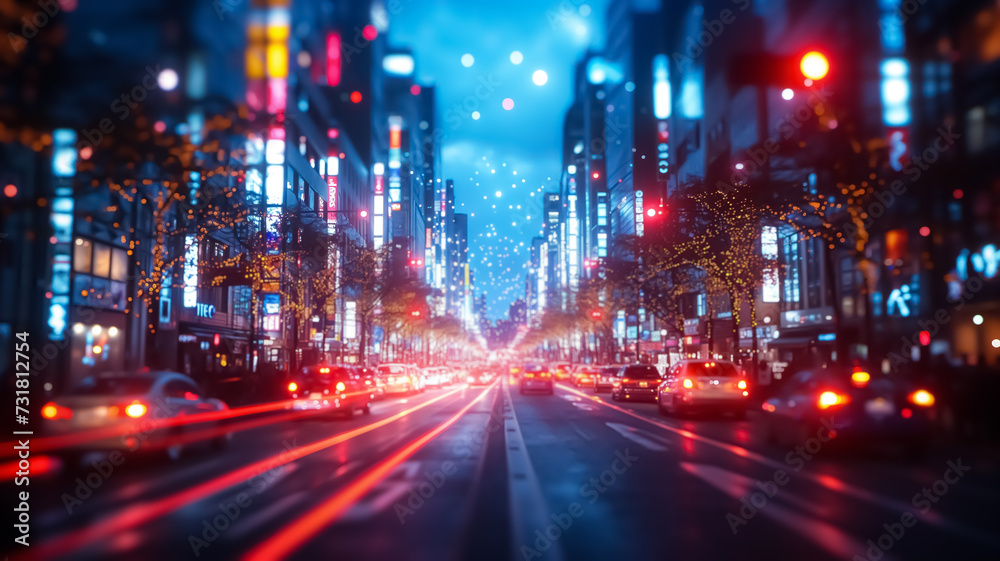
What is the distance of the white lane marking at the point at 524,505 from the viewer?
754 cm

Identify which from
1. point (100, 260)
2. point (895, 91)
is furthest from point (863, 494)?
point (100, 260)

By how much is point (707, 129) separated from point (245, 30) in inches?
2348

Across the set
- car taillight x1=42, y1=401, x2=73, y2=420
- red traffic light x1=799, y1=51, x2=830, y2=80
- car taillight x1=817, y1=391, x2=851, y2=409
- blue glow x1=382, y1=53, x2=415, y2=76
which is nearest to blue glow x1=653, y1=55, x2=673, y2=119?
blue glow x1=382, y1=53, x2=415, y2=76

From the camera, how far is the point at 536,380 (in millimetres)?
47906

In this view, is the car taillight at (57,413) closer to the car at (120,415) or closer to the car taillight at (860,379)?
the car at (120,415)

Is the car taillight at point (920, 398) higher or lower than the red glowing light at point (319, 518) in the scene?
higher

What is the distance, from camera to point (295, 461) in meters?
14.5

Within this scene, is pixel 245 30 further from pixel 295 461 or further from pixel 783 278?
pixel 783 278

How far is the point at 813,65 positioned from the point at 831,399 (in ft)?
21.6

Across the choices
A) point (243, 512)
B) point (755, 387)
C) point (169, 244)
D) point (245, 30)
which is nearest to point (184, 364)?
point (169, 244)

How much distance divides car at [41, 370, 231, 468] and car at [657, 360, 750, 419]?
15.6 metres

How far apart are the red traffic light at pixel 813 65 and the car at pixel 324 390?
59.2 feet

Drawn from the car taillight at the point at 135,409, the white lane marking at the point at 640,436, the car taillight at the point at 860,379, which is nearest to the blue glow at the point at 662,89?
the white lane marking at the point at 640,436

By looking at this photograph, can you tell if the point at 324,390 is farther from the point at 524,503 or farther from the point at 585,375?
the point at 585,375
